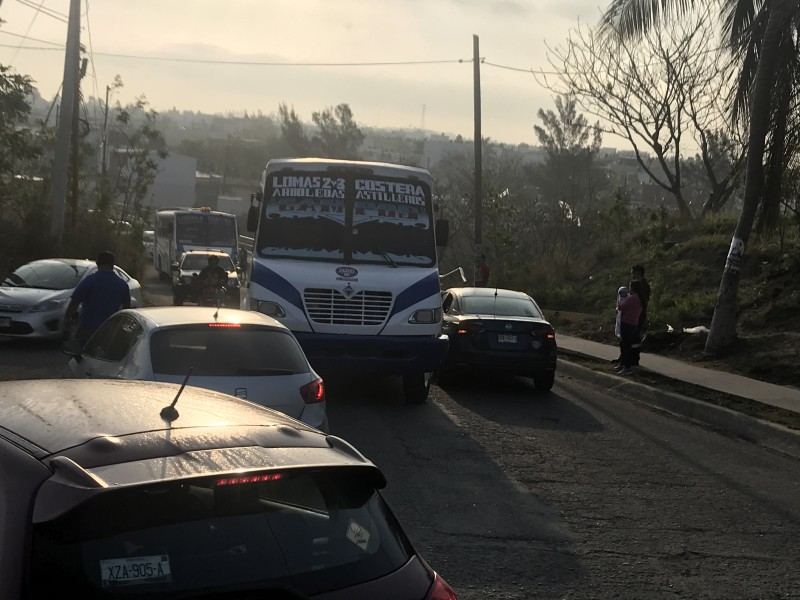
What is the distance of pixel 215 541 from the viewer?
2982 mm

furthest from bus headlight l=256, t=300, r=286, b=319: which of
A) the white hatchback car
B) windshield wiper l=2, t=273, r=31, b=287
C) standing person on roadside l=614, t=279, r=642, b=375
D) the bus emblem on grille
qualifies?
windshield wiper l=2, t=273, r=31, b=287

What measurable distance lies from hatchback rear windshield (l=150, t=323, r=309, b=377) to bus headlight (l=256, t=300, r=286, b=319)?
5.14 meters

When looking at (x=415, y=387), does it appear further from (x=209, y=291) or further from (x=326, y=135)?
(x=326, y=135)

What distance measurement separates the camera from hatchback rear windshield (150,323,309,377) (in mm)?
7875

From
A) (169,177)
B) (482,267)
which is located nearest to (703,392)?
(482,267)

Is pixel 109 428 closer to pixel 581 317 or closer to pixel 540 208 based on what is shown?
pixel 581 317

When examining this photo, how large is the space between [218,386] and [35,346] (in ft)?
37.4

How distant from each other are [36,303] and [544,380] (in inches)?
325

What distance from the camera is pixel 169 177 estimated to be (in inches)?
4532

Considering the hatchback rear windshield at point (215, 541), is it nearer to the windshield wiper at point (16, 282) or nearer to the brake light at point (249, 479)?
the brake light at point (249, 479)

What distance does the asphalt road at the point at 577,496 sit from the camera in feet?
22.4

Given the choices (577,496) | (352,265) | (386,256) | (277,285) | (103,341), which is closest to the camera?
(577,496)

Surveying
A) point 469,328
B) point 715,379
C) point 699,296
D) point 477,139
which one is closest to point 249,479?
point 469,328

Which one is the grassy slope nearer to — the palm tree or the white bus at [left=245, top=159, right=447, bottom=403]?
the palm tree
